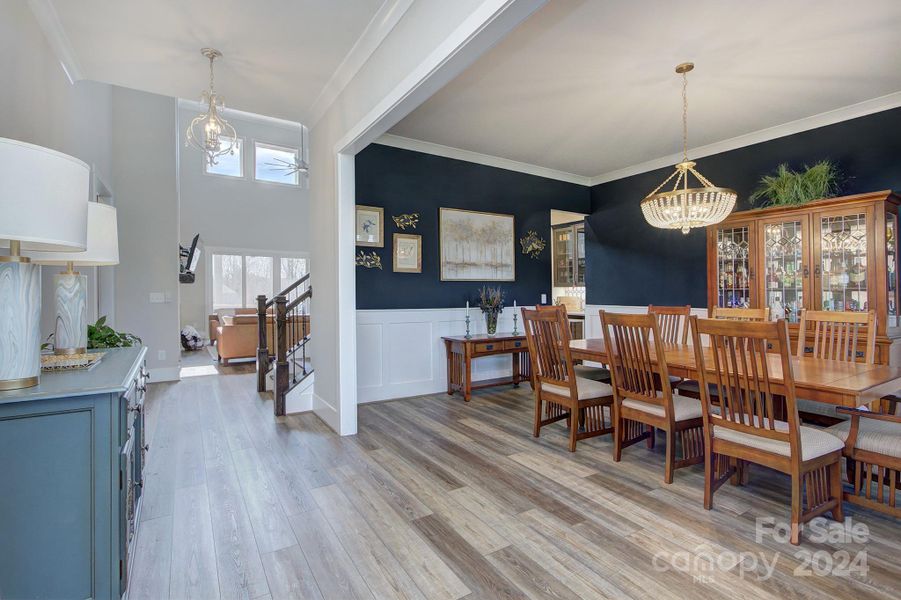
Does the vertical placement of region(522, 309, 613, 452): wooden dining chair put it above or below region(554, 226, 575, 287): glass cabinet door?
below

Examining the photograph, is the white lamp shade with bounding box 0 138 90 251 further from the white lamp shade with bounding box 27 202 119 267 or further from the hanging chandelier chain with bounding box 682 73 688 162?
the hanging chandelier chain with bounding box 682 73 688 162

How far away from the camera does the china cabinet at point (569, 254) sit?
24.6 feet

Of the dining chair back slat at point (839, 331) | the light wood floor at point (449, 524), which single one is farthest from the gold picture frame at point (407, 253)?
the dining chair back slat at point (839, 331)

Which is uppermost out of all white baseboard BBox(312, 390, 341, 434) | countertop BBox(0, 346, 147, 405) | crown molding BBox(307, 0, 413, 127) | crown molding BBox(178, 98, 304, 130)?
crown molding BBox(178, 98, 304, 130)

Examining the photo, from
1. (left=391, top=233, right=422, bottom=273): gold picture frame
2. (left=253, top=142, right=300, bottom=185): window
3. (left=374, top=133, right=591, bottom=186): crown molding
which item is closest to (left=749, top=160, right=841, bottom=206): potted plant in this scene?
(left=374, top=133, right=591, bottom=186): crown molding

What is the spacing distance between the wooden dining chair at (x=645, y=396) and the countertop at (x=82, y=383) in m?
2.47

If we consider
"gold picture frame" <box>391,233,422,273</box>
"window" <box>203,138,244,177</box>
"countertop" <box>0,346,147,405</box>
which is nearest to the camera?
"countertop" <box>0,346,147,405</box>

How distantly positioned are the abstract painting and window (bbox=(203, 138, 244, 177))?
694 cm

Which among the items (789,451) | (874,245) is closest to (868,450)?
(789,451)

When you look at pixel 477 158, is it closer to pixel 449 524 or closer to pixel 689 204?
pixel 689 204

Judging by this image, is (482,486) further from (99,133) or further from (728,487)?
(99,133)

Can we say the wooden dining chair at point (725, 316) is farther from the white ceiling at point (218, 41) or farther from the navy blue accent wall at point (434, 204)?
the white ceiling at point (218, 41)

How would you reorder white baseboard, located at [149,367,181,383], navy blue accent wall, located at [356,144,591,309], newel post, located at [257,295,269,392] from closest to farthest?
navy blue accent wall, located at [356,144,591,309] → newel post, located at [257,295,269,392] → white baseboard, located at [149,367,181,383]

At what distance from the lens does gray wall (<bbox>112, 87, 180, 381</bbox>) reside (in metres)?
5.49
